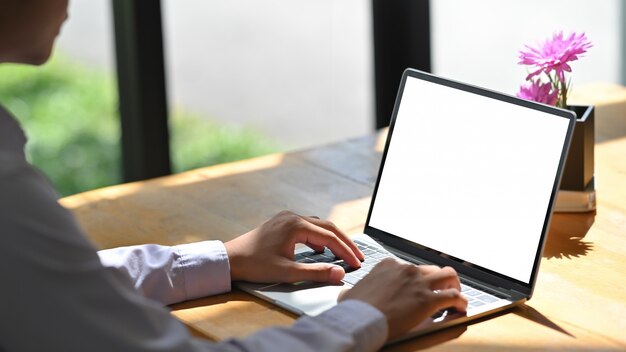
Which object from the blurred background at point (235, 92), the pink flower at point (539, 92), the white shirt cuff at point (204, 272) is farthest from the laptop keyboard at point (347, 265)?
the blurred background at point (235, 92)

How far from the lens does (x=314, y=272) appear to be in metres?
1.49

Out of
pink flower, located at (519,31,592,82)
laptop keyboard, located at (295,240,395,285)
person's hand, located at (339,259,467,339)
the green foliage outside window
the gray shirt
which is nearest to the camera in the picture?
the gray shirt

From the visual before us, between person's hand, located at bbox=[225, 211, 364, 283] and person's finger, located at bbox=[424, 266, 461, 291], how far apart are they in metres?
0.16

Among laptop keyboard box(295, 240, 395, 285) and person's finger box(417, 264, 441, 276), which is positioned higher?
person's finger box(417, 264, 441, 276)

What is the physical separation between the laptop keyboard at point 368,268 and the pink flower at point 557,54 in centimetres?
44

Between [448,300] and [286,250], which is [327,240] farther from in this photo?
[448,300]

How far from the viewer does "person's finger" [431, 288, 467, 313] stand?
1340mm

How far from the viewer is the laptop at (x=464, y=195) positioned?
1467 millimetres

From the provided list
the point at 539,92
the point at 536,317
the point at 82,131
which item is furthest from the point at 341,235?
the point at 82,131

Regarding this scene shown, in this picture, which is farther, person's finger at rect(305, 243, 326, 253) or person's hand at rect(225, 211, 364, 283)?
person's finger at rect(305, 243, 326, 253)

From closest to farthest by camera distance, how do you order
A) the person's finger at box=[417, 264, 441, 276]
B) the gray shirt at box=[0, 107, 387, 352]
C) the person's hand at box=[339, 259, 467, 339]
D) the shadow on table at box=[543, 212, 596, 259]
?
the gray shirt at box=[0, 107, 387, 352]
the person's hand at box=[339, 259, 467, 339]
the person's finger at box=[417, 264, 441, 276]
the shadow on table at box=[543, 212, 596, 259]

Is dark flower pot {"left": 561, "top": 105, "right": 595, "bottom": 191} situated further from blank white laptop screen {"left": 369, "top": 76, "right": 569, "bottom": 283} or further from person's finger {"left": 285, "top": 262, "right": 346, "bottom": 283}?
person's finger {"left": 285, "top": 262, "right": 346, "bottom": 283}

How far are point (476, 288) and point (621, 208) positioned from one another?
1.71 feet

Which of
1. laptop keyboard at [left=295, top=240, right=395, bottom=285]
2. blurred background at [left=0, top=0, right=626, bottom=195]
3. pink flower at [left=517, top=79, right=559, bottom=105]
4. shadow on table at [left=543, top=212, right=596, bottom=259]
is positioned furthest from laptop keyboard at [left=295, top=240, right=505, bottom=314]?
blurred background at [left=0, top=0, right=626, bottom=195]
